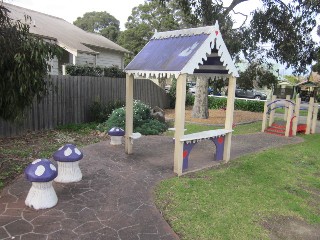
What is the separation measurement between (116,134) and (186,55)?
145 inches

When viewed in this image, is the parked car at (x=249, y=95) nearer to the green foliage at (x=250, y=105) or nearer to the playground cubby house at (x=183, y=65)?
the green foliage at (x=250, y=105)

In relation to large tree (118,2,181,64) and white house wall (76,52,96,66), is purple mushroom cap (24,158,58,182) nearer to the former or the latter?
white house wall (76,52,96,66)

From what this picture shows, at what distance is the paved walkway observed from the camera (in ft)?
12.9

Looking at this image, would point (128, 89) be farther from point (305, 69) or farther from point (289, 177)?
point (305, 69)

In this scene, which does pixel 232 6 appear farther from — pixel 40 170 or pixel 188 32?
pixel 40 170

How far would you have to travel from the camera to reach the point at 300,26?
47.3 ft

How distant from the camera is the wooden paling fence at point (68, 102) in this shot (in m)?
9.62

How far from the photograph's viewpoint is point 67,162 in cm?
557

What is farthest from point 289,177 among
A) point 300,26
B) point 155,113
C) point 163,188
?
point 300,26

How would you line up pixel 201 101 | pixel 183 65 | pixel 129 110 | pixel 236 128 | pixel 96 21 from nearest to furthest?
1. pixel 183 65
2. pixel 129 110
3. pixel 236 128
4. pixel 201 101
5. pixel 96 21

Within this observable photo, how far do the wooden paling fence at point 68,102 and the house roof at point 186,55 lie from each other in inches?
136

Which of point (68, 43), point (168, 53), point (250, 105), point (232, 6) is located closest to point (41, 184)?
point (168, 53)

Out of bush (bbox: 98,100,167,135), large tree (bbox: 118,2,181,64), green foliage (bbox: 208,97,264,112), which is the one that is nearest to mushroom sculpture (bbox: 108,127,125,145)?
bush (bbox: 98,100,167,135)

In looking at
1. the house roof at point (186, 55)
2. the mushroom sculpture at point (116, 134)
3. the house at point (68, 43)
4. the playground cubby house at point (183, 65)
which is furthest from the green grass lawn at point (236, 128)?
the house at point (68, 43)
